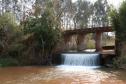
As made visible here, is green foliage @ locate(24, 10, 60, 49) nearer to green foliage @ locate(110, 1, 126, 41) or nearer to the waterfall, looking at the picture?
the waterfall

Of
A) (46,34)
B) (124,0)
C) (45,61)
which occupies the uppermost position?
(124,0)

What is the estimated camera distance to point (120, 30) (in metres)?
21.7

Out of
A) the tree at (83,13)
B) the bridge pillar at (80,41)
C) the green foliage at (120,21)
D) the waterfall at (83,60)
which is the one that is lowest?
the waterfall at (83,60)

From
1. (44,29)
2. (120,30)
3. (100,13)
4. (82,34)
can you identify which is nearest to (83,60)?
(120,30)

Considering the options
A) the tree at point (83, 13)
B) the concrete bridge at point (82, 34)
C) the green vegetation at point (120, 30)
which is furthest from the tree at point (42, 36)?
the tree at point (83, 13)

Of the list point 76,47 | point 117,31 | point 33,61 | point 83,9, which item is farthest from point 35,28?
point 83,9

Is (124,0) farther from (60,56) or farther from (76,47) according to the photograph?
(76,47)

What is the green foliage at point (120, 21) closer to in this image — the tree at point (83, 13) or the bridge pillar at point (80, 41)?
the bridge pillar at point (80, 41)

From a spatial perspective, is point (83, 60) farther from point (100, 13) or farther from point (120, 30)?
point (100, 13)

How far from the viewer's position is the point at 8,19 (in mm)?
23562

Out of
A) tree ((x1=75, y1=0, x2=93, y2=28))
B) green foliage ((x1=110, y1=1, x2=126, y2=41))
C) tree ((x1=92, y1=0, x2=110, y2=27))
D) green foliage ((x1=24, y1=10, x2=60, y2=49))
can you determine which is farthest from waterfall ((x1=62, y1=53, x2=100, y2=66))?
tree ((x1=92, y1=0, x2=110, y2=27))

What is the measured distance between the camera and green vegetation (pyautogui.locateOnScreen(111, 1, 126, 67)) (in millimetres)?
20706

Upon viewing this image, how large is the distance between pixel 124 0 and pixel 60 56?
24.2 feet

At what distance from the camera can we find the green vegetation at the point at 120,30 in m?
20.7
